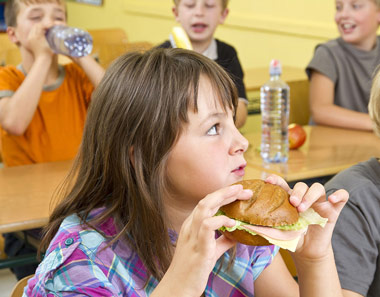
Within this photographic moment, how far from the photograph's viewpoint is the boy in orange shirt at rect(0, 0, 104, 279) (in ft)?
8.73

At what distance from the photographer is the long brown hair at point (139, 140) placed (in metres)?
1.24

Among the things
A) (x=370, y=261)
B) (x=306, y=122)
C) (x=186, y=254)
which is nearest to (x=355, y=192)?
(x=370, y=261)

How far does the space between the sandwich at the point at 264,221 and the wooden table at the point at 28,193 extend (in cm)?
66

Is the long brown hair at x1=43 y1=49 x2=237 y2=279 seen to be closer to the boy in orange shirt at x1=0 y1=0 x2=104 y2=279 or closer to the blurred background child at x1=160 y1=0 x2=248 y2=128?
the boy in orange shirt at x1=0 y1=0 x2=104 y2=279

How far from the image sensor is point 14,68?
2.74 m

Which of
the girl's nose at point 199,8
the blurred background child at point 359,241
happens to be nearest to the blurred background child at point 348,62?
the girl's nose at point 199,8

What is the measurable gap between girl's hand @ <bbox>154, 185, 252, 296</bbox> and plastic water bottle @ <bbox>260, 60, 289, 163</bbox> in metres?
1.35

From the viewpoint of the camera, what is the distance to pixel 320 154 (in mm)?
2471

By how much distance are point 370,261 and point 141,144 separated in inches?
23.2

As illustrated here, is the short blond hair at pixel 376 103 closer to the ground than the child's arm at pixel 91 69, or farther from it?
farther from it

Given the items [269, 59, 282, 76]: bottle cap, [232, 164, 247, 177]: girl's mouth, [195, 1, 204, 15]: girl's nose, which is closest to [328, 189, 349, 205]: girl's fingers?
[232, 164, 247, 177]: girl's mouth

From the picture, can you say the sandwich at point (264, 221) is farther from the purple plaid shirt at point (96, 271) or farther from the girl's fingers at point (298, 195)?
the purple plaid shirt at point (96, 271)

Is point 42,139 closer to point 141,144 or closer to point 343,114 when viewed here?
point 343,114

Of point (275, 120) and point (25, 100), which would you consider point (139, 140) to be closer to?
point (25, 100)
